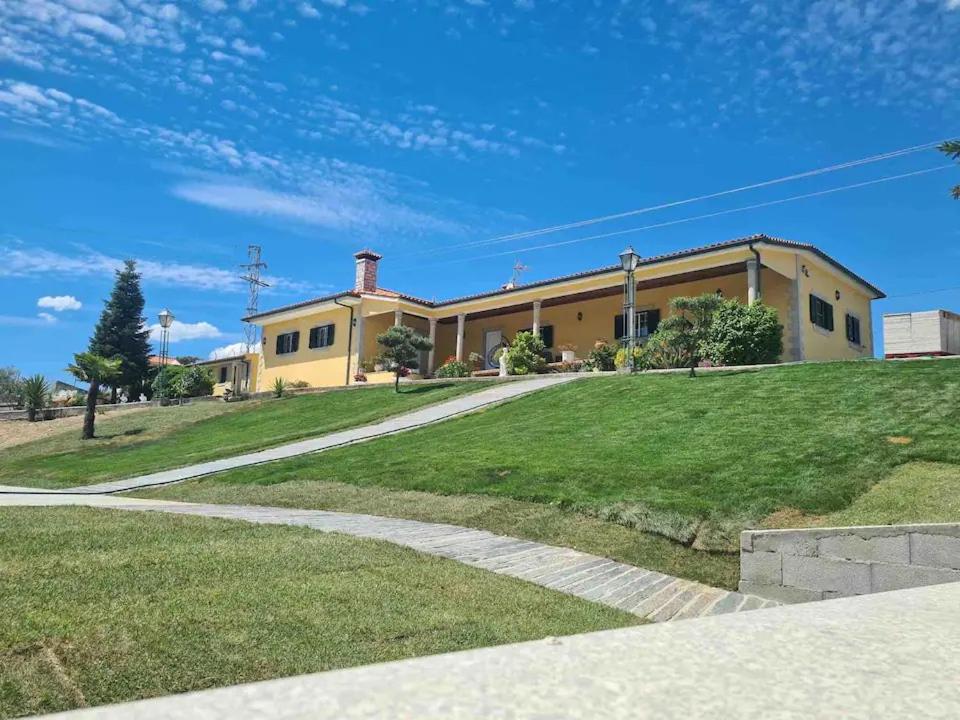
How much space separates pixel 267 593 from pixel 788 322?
20.4 metres

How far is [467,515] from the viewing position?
324 inches

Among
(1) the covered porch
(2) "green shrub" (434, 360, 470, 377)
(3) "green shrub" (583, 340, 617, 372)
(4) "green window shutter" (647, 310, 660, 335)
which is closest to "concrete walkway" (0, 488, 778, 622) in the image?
(1) the covered porch

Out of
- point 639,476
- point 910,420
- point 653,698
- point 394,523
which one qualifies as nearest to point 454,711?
point 653,698

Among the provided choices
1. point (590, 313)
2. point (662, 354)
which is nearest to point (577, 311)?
point (590, 313)

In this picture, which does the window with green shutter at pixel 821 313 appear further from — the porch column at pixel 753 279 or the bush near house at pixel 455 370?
the bush near house at pixel 455 370

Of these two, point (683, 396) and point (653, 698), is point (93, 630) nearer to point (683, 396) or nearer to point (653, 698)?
point (653, 698)

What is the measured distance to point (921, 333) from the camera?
61.4 feet

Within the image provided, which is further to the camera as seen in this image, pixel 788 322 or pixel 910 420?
pixel 788 322

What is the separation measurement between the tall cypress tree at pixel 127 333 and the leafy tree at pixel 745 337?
39.5 meters

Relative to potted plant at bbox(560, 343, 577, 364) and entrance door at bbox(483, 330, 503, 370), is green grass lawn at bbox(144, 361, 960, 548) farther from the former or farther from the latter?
entrance door at bbox(483, 330, 503, 370)

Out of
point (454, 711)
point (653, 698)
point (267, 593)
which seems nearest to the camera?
point (454, 711)

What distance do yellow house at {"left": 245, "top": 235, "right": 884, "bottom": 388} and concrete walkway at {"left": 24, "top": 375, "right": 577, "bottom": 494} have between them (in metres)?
5.57

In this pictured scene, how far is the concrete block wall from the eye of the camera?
5.07 meters

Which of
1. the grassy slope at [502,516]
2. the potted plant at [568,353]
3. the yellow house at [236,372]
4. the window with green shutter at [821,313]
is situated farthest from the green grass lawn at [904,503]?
the yellow house at [236,372]
